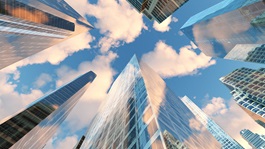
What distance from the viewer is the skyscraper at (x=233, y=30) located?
64.4m

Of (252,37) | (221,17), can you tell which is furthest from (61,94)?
(252,37)

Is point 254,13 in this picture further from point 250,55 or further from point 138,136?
point 138,136

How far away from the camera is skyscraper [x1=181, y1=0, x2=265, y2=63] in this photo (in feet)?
211

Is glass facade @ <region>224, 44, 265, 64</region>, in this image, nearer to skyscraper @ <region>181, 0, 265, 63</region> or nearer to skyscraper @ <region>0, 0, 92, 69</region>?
skyscraper @ <region>181, 0, 265, 63</region>

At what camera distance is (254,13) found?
62.2 metres

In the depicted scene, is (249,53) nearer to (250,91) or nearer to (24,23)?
(250,91)

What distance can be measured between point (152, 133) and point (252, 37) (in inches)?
2898

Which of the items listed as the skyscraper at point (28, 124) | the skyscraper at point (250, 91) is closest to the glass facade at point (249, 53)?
the skyscraper at point (250, 91)

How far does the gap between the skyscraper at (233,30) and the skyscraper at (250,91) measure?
883 cm

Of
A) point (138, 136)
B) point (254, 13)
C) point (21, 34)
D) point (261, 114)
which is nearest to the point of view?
point (138, 136)

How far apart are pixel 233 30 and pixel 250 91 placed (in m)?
35.6

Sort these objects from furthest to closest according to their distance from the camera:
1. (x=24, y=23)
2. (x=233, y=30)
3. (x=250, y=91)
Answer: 1. (x=250, y=91)
2. (x=233, y=30)
3. (x=24, y=23)

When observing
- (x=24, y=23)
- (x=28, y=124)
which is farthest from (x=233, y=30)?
(x=28, y=124)

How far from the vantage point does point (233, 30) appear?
8188 centimetres
